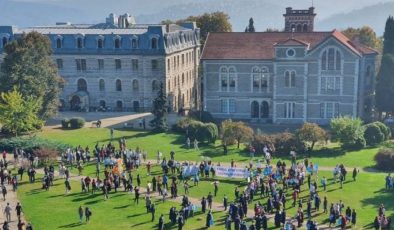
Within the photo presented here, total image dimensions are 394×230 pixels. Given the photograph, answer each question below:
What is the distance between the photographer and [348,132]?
58.7m

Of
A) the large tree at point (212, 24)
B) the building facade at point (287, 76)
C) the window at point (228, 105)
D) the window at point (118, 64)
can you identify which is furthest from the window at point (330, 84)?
the large tree at point (212, 24)

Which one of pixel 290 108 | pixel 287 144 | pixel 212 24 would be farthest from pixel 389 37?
pixel 212 24

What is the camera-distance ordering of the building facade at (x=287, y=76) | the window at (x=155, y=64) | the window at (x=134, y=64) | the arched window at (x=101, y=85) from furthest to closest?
the arched window at (x=101, y=85) → the window at (x=134, y=64) → the window at (x=155, y=64) → the building facade at (x=287, y=76)

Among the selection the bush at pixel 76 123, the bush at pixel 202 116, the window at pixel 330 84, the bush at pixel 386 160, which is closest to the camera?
the bush at pixel 386 160

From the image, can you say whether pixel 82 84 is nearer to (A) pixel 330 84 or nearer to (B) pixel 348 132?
(A) pixel 330 84

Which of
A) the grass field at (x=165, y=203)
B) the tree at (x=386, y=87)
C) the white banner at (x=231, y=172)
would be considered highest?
the tree at (x=386, y=87)

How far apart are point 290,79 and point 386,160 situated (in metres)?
25.0

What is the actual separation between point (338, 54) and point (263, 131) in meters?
13.2

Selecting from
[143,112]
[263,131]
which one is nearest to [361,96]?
[263,131]

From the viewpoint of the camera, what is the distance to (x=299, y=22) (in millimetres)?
90938

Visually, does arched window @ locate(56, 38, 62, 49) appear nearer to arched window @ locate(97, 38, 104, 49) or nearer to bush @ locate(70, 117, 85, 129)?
arched window @ locate(97, 38, 104, 49)

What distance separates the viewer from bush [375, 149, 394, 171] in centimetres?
5134

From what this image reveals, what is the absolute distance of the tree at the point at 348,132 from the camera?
193 feet

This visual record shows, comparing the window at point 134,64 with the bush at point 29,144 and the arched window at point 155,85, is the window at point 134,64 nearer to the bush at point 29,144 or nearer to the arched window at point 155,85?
the arched window at point 155,85
